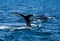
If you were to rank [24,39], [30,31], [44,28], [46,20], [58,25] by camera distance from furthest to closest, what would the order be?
[46,20] → [58,25] → [44,28] → [30,31] → [24,39]

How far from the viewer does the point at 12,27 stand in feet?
104

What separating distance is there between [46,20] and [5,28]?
8.41 m

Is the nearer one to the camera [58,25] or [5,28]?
[5,28]

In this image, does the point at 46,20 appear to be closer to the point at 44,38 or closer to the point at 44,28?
the point at 44,28

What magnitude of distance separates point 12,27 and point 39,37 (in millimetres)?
4795

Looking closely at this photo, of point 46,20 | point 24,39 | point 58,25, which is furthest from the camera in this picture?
point 46,20

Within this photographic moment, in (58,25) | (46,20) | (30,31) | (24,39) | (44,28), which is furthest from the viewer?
(46,20)

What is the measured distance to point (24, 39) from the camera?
26.6 metres

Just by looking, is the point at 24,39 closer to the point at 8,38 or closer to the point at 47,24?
the point at 8,38

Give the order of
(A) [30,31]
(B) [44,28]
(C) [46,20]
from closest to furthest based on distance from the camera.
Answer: (A) [30,31]
(B) [44,28]
(C) [46,20]

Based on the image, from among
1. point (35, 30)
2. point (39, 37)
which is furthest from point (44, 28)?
point (39, 37)

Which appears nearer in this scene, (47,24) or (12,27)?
(12,27)

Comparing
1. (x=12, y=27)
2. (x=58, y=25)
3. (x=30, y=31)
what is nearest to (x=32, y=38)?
(x=30, y=31)

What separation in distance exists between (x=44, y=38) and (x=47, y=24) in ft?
29.3
